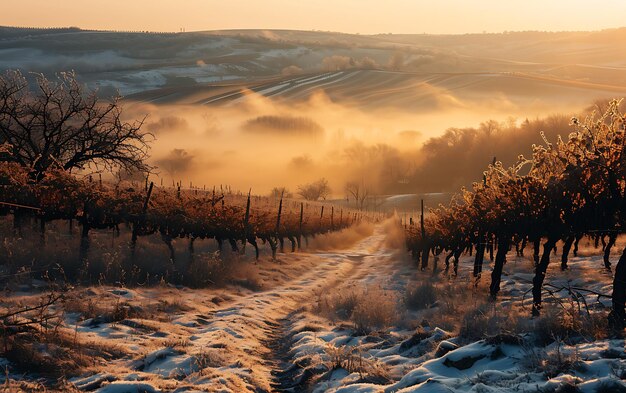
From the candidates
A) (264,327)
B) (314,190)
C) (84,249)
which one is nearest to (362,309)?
(264,327)

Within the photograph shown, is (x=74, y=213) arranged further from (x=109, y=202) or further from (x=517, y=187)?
(x=517, y=187)

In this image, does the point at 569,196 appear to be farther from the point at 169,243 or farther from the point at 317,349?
the point at 169,243

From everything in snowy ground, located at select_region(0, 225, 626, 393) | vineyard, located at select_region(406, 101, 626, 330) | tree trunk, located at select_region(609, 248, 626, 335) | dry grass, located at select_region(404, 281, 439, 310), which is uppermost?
vineyard, located at select_region(406, 101, 626, 330)

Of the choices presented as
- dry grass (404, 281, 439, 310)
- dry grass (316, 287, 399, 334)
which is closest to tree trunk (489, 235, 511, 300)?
dry grass (404, 281, 439, 310)

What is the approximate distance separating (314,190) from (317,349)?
147 metres

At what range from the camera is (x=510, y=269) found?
22969mm

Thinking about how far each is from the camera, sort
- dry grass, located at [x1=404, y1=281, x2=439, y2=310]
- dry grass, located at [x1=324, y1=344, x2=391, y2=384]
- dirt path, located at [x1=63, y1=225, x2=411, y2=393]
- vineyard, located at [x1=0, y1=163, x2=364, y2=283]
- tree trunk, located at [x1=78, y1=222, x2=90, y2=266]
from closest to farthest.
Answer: dirt path, located at [x1=63, y1=225, x2=411, y2=393], dry grass, located at [x1=324, y1=344, x2=391, y2=384], dry grass, located at [x1=404, y1=281, x2=439, y2=310], tree trunk, located at [x1=78, y1=222, x2=90, y2=266], vineyard, located at [x1=0, y1=163, x2=364, y2=283]

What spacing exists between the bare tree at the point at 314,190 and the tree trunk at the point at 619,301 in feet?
468

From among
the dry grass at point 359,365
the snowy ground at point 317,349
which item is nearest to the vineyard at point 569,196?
the snowy ground at point 317,349

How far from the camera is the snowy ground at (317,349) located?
7.38 meters

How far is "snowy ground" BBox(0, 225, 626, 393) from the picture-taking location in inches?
291

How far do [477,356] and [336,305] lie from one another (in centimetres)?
774

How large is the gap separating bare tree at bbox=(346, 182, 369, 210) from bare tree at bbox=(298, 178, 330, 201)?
22.5 feet

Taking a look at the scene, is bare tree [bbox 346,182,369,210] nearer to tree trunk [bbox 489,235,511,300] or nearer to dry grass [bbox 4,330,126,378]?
tree trunk [bbox 489,235,511,300]
